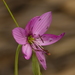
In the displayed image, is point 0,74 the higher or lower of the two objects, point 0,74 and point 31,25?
the lower

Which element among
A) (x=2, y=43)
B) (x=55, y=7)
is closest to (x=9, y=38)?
(x=2, y=43)

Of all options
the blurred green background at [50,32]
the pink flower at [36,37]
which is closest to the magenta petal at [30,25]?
the pink flower at [36,37]

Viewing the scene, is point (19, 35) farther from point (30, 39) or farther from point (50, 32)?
point (50, 32)

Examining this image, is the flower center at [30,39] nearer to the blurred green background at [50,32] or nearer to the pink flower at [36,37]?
the pink flower at [36,37]

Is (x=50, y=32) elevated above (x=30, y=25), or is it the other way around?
(x=30, y=25)

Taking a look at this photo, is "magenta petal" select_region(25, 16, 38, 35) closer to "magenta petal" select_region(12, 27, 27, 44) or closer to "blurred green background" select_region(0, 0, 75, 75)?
"magenta petal" select_region(12, 27, 27, 44)

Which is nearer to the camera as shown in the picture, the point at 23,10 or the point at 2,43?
the point at 2,43

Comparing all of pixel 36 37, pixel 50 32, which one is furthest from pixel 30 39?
pixel 50 32

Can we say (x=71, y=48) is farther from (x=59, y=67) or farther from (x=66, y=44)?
(x=59, y=67)
